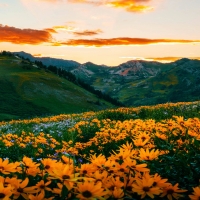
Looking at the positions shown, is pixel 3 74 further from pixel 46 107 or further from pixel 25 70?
pixel 46 107

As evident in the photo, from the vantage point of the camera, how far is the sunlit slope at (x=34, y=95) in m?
108

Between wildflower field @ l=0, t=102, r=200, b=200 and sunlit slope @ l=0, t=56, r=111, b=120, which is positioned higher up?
wildflower field @ l=0, t=102, r=200, b=200

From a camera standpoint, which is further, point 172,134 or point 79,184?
point 172,134

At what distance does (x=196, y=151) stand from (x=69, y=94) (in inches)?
5487

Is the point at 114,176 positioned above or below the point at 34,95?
above

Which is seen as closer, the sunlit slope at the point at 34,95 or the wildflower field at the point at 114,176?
the wildflower field at the point at 114,176

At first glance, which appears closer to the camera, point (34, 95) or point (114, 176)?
point (114, 176)

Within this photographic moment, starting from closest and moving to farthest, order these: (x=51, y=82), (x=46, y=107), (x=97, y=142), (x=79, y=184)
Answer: (x=79, y=184) → (x=97, y=142) → (x=46, y=107) → (x=51, y=82)

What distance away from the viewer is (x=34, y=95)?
125 meters

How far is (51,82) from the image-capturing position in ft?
487

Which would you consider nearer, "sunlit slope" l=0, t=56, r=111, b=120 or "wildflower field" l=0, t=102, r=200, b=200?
"wildflower field" l=0, t=102, r=200, b=200

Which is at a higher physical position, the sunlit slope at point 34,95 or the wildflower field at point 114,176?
the wildflower field at point 114,176

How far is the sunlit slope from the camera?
354 ft

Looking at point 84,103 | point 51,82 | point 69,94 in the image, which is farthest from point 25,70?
point 84,103
